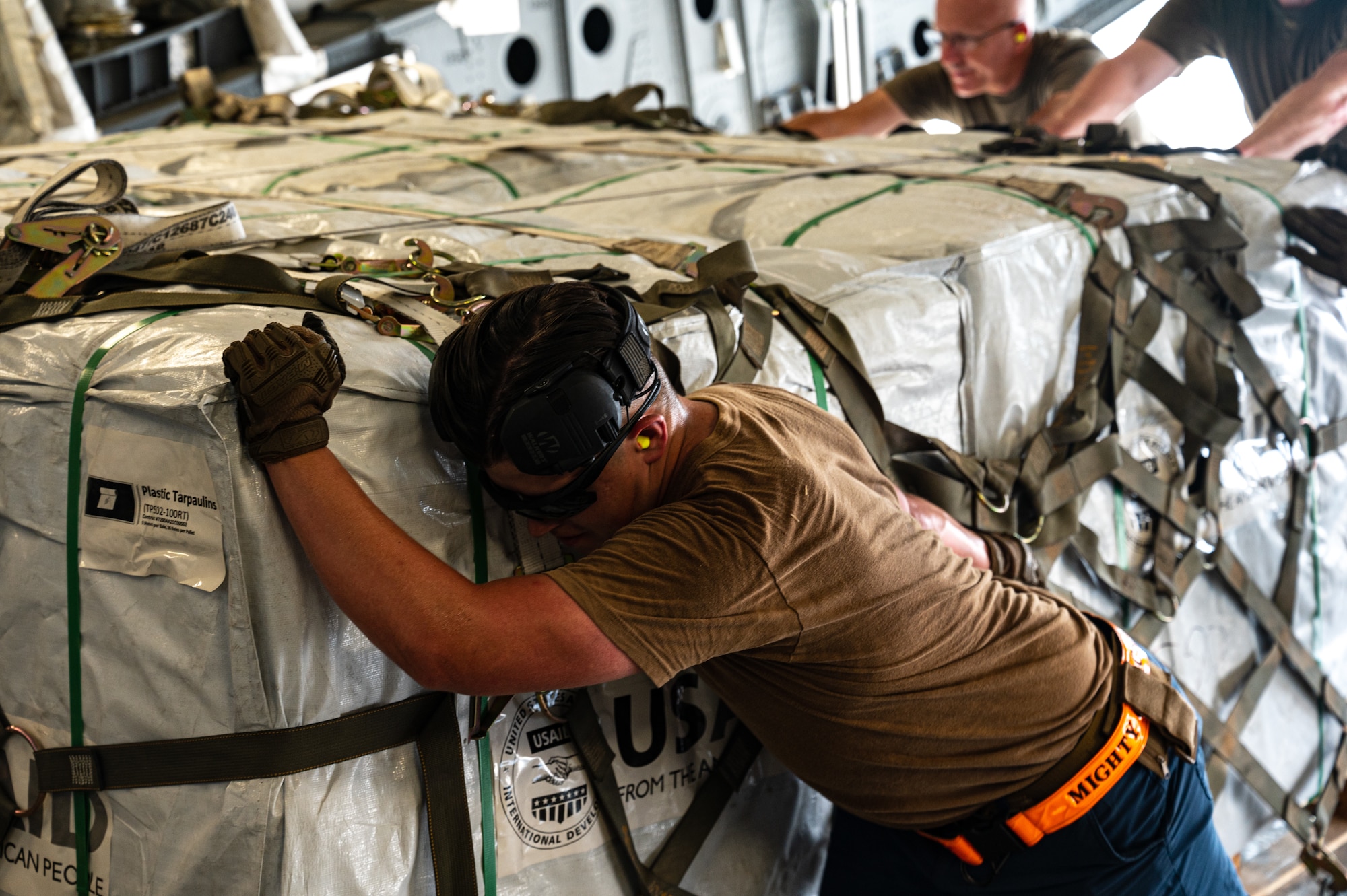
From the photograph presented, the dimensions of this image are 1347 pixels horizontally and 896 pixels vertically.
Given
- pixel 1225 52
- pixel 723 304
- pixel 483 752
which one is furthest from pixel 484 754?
A: pixel 1225 52

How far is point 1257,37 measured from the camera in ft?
15.2

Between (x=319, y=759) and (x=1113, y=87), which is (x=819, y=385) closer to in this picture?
(x=319, y=759)

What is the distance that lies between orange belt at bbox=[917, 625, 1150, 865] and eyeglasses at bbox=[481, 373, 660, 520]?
2.93 feet

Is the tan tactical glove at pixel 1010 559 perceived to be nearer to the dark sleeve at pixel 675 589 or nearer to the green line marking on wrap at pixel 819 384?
the green line marking on wrap at pixel 819 384

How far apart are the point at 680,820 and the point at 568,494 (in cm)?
68

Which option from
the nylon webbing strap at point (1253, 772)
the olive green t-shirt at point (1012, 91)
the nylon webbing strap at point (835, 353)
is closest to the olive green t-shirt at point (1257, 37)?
the olive green t-shirt at point (1012, 91)

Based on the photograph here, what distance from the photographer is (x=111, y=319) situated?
152 centimetres

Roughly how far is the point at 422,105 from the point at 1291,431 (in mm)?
4106

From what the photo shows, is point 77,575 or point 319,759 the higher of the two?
point 77,575

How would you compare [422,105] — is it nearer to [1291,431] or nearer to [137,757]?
[1291,431]

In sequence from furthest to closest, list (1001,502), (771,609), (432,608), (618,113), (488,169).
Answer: (618,113), (488,169), (1001,502), (771,609), (432,608)

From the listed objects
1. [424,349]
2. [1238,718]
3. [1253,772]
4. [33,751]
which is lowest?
[1253,772]

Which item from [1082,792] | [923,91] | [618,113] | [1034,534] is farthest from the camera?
[923,91]

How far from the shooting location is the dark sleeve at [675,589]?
129 cm
